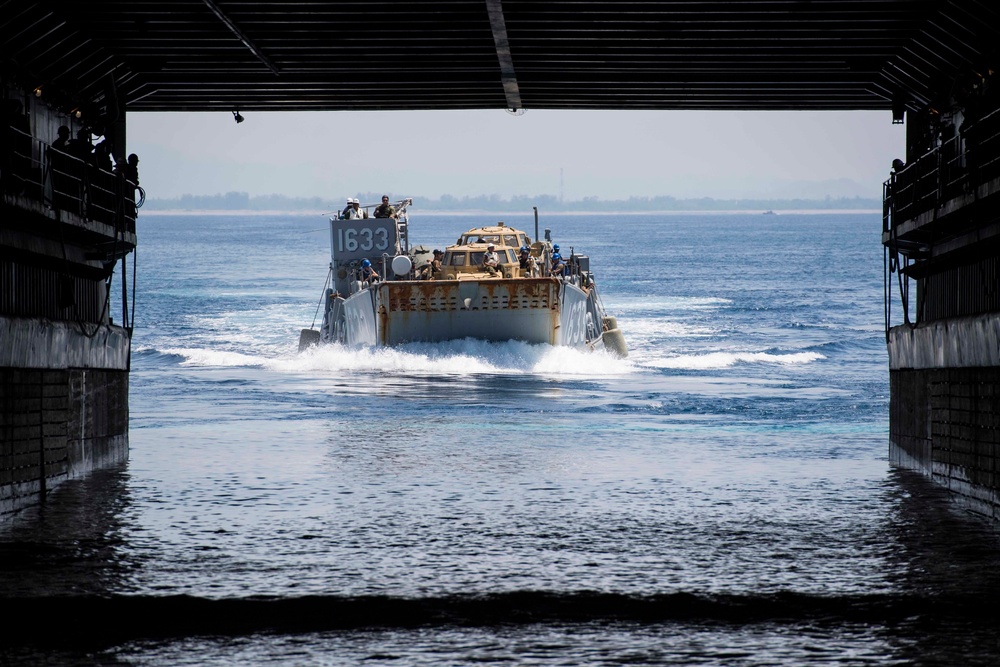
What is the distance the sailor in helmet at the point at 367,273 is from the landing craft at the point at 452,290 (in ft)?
0.14

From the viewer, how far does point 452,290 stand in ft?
141

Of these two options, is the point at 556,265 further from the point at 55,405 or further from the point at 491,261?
the point at 55,405

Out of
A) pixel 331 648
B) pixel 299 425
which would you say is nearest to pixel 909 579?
pixel 331 648

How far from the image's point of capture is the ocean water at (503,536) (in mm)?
11281

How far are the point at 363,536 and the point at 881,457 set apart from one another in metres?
11.5

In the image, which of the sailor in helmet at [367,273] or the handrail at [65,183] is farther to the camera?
the sailor in helmet at [367,273]

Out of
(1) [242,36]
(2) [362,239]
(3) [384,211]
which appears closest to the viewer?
(1) [242,36]

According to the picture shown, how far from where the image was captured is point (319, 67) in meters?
24.6

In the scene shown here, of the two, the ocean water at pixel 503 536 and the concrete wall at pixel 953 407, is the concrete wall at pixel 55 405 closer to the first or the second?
the ocean water at pixel 503 536

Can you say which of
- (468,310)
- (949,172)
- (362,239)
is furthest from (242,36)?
(362,239)

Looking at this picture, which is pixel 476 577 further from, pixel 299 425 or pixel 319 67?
pixel 299 425

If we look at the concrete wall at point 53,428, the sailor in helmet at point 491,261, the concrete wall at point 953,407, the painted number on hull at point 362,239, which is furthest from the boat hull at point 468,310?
the concrete wall at point 953,407

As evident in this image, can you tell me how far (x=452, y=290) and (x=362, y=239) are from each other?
20.8 feet

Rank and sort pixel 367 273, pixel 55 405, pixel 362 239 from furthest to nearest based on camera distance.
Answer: pixel 362 239, pixel 367 273, pixel 55 405
